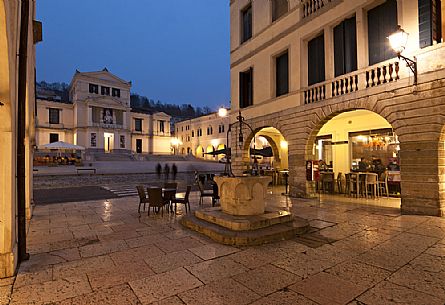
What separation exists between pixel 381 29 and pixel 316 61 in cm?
245

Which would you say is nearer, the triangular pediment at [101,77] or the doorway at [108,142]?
the triangular pediment at [101,77]

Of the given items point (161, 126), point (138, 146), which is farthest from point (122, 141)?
point (161, 126)

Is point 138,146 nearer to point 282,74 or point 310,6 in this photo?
point 282,74

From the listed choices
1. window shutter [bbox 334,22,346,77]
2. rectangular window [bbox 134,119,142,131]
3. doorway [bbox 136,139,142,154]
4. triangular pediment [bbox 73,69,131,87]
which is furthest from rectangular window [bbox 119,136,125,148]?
window shutter [bbox 334,22,346,77]

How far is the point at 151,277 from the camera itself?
3240mm

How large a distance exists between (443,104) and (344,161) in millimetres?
5557

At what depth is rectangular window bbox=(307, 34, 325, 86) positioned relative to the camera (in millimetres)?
9797

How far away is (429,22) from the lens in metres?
6.55

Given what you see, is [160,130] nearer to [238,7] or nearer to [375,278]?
[238,7]

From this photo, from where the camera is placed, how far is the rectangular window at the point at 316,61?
32.1 feet

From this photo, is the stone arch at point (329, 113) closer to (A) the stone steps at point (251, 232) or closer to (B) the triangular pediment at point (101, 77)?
(A) the stone steps at point (251, 232)

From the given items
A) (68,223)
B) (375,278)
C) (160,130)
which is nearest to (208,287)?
(375,278)

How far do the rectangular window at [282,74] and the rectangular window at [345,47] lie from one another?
7.75 feet

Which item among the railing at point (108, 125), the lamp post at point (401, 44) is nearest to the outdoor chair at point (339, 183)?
the lamp post at point (401, 44)
